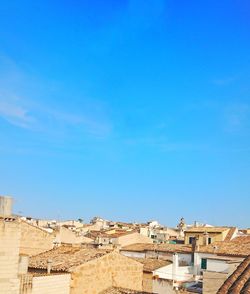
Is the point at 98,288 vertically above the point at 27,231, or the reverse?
the point at 27,231

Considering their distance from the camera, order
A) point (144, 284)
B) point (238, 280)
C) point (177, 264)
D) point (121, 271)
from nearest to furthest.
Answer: point (238, 280) → point (121, 271) → point (144, 284) → point (177, 264)

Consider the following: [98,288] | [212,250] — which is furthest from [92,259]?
[212,250]

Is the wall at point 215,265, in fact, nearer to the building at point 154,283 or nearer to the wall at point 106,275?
the building at point 154,283

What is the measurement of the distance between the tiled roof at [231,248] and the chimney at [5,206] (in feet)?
77.4

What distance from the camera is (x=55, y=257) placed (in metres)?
26.0

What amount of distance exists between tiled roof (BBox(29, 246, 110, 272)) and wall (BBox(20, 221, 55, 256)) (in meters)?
3.09

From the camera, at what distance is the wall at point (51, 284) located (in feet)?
64.5

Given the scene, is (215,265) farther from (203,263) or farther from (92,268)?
(92,268)

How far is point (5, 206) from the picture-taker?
A: 16859mm

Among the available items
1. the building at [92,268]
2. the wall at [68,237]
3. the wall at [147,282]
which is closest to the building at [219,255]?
the wall at [147,282]

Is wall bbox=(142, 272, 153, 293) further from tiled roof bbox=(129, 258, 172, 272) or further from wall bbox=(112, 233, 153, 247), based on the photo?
wall bbox=(112, 233, 153, 247)

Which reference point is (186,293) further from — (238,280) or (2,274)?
(238,280)

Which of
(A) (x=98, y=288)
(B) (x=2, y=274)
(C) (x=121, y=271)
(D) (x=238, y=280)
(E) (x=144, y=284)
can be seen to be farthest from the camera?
(E) (x=144, y=284)

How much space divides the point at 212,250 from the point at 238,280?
28.7 m
